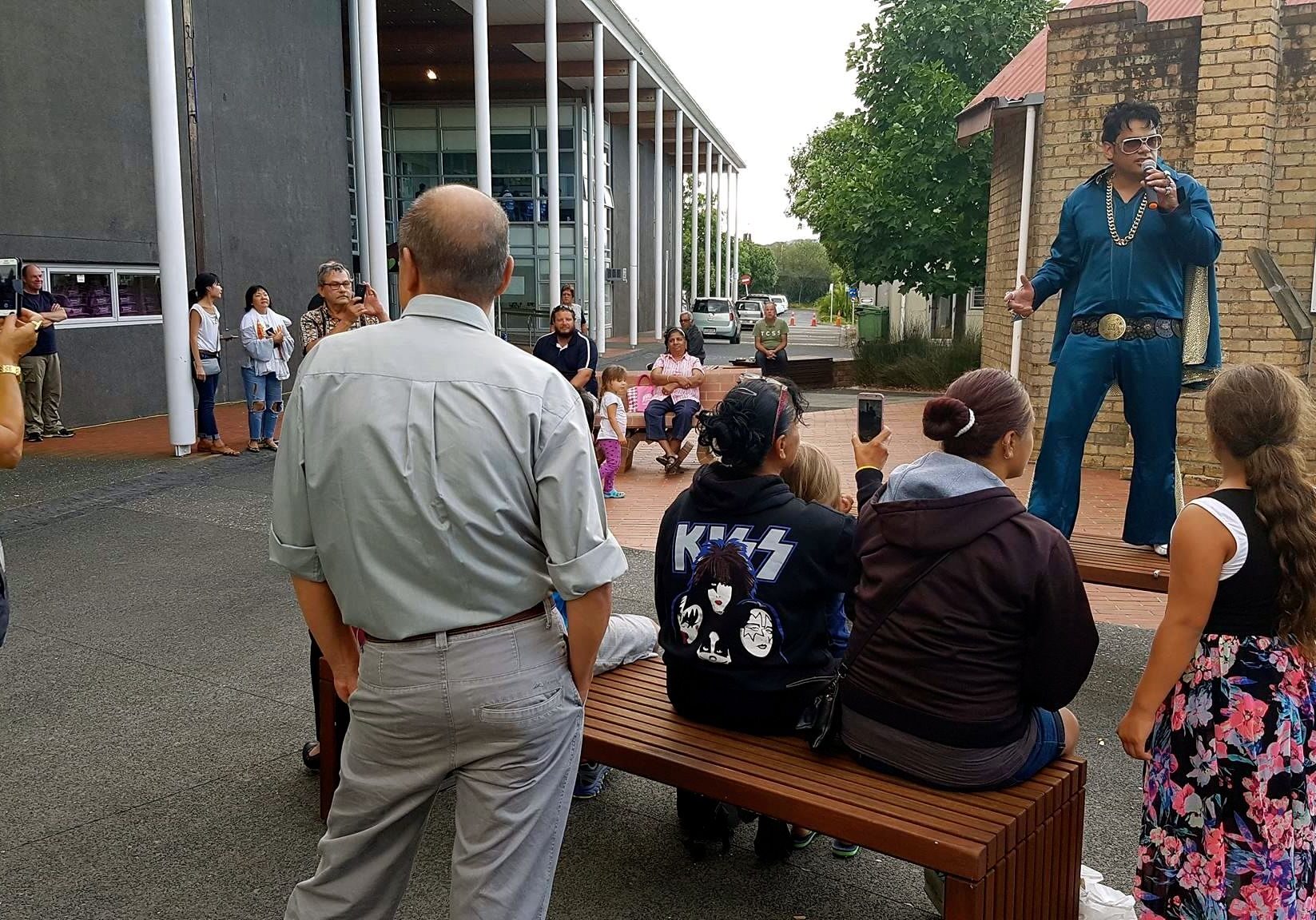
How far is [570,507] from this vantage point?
2260 millimetres

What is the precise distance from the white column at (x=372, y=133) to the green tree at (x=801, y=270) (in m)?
112

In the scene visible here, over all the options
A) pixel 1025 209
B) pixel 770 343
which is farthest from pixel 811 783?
pixel 770 343

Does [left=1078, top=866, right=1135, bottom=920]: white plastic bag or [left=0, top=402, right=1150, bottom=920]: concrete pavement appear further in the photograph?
[left=0, top=402, right=1150, bottom=920]: concrete pavement

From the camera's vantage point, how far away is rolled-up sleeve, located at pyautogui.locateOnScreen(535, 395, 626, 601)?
226 cm

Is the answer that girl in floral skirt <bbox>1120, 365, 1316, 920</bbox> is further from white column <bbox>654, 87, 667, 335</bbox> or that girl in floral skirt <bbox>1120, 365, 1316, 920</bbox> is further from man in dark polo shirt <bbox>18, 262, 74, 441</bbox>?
white column <bbox>654, 87, 667, 335</bbox>

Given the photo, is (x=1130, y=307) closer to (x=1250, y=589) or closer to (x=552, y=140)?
(x=1250, y=589)

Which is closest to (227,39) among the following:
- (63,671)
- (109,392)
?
(109,392)

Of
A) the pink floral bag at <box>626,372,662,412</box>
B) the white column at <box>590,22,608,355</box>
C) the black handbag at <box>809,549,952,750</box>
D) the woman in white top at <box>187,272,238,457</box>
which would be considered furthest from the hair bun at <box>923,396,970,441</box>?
the white column at <box>590,22,608,355</box>

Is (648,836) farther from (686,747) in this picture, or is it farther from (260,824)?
(260,824)

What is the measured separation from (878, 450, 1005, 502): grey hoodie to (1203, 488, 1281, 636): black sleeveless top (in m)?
0.56

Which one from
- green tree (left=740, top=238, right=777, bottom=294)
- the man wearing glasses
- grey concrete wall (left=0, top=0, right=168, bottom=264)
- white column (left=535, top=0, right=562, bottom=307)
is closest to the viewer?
the man wearing glasses

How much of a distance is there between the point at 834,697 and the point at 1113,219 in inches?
124

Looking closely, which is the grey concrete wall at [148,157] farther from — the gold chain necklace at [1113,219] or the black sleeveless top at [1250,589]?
the black sleeveless top at [1250,589]

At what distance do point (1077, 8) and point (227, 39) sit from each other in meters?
10.9
